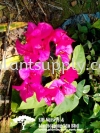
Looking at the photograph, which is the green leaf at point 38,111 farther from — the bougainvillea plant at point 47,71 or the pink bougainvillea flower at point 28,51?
the pink bougainvillea flower at point 28,51

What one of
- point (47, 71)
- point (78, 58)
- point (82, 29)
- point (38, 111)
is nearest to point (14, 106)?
point (38, 111)

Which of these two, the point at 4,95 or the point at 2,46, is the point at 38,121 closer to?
the point at 4,95

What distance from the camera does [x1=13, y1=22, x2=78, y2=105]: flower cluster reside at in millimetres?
1270

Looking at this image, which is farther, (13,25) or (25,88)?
(13,25)

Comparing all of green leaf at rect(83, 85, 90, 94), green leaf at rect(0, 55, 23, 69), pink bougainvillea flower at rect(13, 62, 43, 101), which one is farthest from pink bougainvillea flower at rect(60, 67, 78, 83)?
green leaf at rect(0, 55, 23, 69)

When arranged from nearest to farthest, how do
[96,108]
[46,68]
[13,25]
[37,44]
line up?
[37,44]
[46,68]
[96,108]
[13,25]

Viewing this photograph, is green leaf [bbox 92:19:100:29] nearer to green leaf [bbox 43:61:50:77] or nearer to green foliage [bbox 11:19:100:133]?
green foliage [bbox 11:19:100:133]

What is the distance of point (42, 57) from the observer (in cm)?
129

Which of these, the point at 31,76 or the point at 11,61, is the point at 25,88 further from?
the point at 11,61

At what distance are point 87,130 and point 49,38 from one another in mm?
612

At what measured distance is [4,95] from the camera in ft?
5.57

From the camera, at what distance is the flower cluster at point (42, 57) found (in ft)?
4.17

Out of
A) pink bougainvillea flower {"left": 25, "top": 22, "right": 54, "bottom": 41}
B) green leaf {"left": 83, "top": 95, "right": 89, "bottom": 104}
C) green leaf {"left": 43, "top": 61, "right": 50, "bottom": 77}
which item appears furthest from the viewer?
green leaf {"left": 83, "top": 95, "right": 89, "bottom": 104}

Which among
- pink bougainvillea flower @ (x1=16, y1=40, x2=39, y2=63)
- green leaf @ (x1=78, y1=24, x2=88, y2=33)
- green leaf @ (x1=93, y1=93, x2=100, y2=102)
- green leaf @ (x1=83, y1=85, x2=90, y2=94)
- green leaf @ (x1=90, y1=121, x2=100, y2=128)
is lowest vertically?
green leaf @ (x1=90, y1=121, x2=100, y2=128)
